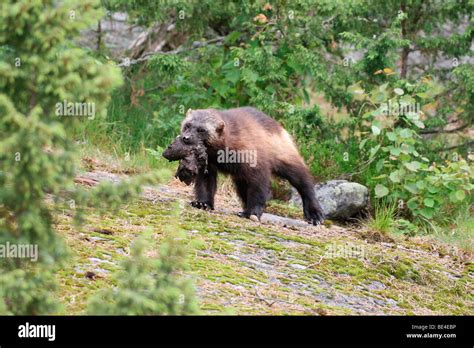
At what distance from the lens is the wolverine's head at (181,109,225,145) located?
7.23m

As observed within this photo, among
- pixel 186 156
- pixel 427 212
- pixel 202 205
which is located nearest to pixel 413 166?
pixel 427 212

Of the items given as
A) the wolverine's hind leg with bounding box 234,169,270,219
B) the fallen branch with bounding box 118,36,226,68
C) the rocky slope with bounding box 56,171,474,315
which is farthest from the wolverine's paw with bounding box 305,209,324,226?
the fallen branch with bounding box 118,36,226,68

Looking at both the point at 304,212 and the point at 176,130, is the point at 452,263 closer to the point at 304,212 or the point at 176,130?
the point at 304,212

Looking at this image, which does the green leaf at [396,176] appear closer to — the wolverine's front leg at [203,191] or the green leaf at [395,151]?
the green leaf at [395,151]

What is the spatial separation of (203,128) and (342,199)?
242 centimetres

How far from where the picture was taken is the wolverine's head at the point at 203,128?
723 cm

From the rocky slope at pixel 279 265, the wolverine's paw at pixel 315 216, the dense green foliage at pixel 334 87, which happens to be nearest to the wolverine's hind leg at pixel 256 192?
the rocky slope at pixel 279 265

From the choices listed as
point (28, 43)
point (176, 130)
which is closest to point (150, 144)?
point (176, 130)

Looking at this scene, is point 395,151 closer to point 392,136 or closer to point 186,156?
point 392,136

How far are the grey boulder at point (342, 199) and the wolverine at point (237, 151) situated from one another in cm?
108

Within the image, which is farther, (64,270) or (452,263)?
(452,263)

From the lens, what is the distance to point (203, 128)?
7227 millimetres
